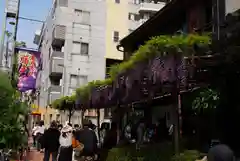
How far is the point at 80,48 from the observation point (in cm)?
4041

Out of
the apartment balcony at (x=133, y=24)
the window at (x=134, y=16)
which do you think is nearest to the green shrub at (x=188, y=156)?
the apartment balcony at (x=133, y=24)

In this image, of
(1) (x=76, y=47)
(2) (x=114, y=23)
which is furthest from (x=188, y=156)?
(2) (x=114, y=23)

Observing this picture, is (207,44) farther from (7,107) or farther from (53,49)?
(53,49)

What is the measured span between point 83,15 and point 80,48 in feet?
12.5

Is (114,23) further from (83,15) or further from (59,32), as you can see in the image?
(59,32)

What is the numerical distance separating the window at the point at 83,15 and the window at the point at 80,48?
2576mm

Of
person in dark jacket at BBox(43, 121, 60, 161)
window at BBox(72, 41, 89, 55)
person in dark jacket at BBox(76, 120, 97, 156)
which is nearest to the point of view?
person in dark jacket at BBox(76, 120, 97, 156)

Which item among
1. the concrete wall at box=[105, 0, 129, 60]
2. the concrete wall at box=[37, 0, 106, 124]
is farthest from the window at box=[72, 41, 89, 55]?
the concrete wall at box=[105, 0, 129, 60]

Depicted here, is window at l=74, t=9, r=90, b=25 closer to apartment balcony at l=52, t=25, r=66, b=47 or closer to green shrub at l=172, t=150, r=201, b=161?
apartment balcony at l=52, t=25, r=66, b=47

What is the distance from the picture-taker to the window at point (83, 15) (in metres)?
40.9

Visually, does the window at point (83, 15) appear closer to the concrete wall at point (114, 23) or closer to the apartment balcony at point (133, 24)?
the concrete wall at point (114, 23)

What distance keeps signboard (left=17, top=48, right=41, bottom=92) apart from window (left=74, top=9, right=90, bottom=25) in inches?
949

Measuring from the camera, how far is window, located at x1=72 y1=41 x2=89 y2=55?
4006cm

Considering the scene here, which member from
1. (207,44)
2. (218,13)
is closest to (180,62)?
(207,44)
